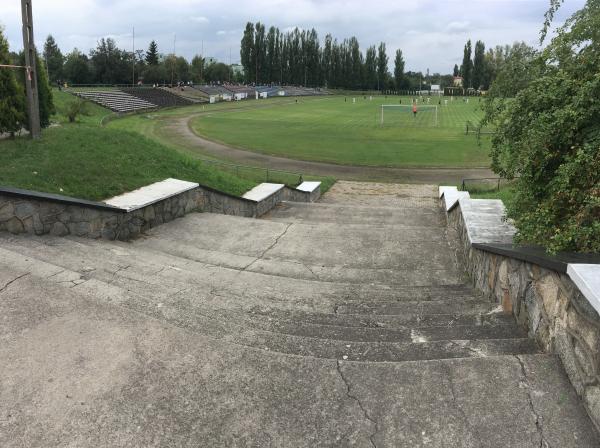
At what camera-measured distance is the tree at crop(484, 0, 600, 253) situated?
422 cm

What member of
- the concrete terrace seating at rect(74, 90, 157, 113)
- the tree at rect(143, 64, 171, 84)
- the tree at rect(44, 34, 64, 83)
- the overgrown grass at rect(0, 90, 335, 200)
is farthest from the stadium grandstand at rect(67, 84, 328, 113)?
the overgrown grass at rect(0, 90, 335, 200)

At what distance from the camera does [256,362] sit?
3719 millimetres

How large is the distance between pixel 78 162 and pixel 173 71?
9577cm

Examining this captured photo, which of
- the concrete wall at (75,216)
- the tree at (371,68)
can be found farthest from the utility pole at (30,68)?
the tree at (371,68)

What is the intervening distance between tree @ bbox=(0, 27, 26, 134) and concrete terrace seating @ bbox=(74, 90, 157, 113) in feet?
161

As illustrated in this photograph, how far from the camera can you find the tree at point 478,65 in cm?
12962

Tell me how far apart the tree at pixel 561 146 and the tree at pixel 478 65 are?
13630 cm

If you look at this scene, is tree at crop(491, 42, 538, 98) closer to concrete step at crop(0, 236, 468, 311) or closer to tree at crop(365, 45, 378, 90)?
concrete step at crop(0, 236, 468, 311)

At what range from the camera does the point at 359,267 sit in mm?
7270

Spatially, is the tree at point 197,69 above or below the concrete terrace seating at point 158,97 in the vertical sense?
above

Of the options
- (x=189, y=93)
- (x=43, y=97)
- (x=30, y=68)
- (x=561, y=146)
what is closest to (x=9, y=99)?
(x=30, y=68)

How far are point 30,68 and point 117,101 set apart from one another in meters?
56.6

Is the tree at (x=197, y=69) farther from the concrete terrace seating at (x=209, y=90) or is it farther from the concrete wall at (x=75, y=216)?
the concrete wall at (x=75, y=216)

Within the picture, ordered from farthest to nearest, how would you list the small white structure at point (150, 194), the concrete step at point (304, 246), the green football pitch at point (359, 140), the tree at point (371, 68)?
the tree at point (371, 68) → the green football pitch at point (359, 140) → the small white structure at point (150, 194) → the concrete step at point (304, 246)
